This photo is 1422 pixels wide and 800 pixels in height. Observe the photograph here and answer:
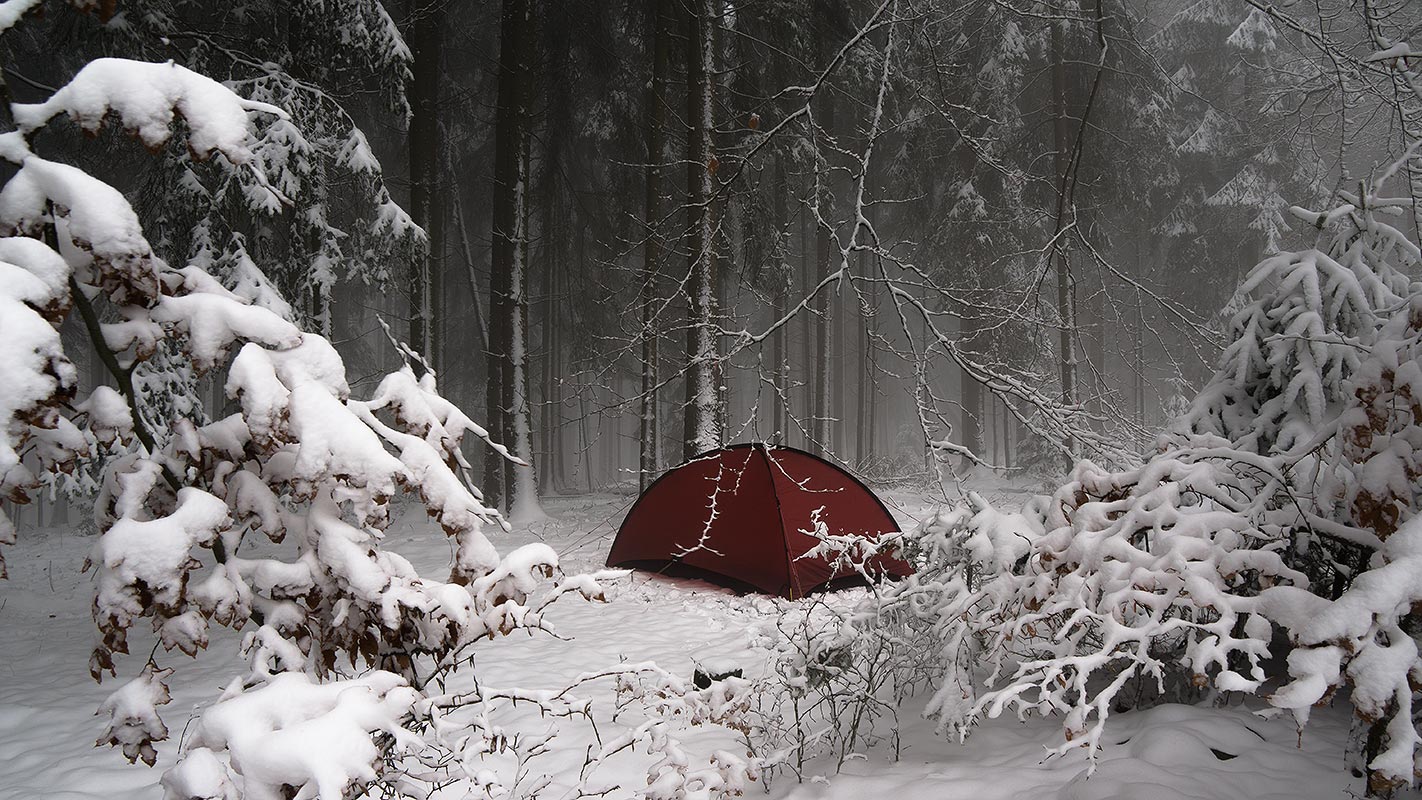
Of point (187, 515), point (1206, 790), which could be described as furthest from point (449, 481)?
point (1206, 790)

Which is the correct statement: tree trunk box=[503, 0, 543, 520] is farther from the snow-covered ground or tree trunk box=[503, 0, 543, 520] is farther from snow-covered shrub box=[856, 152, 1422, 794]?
snow-covered shrub box=[856, 152, 1422, 794]

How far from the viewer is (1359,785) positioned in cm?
262

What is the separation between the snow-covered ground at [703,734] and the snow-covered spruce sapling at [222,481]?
107cm

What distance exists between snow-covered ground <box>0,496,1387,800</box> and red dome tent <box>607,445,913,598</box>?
31cm

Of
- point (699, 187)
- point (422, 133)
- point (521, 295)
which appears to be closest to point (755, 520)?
point (699, 187)

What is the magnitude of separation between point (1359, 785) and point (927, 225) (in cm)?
1607

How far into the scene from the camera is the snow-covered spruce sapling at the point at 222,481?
1.55m

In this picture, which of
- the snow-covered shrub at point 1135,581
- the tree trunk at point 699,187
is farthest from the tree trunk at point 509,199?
the snow-covered shrub at point 1135,581

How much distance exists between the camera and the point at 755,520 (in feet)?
25.7

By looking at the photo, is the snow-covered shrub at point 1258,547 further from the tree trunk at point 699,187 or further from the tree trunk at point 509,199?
the tree trunk at point 509,199

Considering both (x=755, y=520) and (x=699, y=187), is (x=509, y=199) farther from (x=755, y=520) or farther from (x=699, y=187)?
(x=755, y=520)

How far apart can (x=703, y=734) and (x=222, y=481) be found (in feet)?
10.6

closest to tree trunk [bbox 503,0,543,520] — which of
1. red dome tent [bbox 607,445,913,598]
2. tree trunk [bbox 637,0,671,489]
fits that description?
tree trunk [bbox 637,0,671,489]

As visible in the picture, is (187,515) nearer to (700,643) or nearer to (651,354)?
(700,643)
